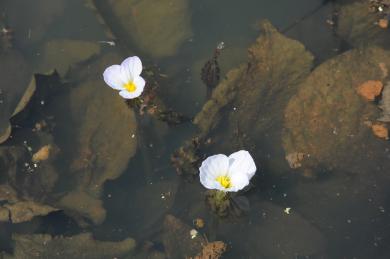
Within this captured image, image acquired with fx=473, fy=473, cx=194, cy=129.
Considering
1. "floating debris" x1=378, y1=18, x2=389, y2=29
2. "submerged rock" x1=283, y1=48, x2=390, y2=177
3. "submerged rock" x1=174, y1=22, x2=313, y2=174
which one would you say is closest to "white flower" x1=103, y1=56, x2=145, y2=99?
"submerged rock" x1=174, y1=22, x2=313, y2=174

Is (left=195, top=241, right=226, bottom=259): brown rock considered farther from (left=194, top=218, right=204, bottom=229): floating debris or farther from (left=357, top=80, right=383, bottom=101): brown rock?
(left=357, top=80, right=383, bottom=101): brown rock

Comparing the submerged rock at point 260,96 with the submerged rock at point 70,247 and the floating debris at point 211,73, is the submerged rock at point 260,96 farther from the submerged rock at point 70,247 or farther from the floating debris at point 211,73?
the submerged rock at point 70,247

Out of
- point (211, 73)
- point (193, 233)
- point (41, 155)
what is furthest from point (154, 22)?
point (193, 233)

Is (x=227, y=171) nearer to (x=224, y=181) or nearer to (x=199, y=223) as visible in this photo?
(x=224, y=181)

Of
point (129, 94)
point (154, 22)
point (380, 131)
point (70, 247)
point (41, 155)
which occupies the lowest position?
point (70, 247)

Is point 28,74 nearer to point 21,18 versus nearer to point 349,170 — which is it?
point 21,18

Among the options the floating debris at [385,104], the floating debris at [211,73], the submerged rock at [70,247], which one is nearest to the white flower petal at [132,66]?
the floating debris at [211,73]

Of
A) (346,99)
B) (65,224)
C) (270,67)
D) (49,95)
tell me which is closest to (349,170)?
(346,99)
